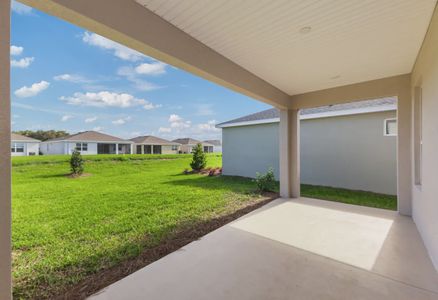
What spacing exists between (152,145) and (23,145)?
1473 centimetres

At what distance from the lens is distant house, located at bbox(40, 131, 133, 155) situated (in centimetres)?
2325

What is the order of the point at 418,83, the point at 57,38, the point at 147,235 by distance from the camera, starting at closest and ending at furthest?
the point at 147,235, the point at 418,83, the point at 57,38

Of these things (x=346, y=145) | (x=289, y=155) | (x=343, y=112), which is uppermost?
(x=343, y=112)

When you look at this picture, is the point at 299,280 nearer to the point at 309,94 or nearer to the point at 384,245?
the point at 384,245

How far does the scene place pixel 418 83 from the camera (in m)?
3.84

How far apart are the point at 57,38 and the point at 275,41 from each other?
7382 mm

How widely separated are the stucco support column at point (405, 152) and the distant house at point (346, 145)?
2309 mm

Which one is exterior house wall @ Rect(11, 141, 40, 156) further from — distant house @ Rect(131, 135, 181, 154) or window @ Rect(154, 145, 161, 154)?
window @ Rect(154, 145, 161, 154)

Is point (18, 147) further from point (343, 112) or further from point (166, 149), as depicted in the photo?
point (343, 112)

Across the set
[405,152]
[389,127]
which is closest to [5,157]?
[405,152]

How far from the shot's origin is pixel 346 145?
747 cm

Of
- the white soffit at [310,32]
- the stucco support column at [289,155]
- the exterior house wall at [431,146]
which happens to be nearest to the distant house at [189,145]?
the stucco support column at [289,155]

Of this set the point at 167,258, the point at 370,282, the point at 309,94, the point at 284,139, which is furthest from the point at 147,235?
the point at 309,94

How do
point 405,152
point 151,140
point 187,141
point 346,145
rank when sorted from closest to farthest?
point 405,152, point 346,145, point 151,140, point 187,141
